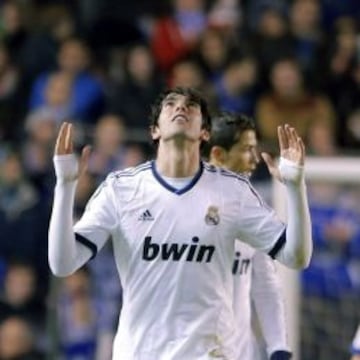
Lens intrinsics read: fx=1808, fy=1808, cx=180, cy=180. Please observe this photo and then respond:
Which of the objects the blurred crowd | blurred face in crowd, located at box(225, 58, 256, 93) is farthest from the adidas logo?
blurred face in crowd, located at box(225, 58, 256, 93)

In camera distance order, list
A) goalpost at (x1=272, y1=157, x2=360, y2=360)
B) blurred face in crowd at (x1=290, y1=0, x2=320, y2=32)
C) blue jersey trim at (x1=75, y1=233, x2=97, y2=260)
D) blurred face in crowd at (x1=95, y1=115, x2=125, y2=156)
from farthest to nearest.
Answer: blurred face in crowd at (x1=290, y1=0, x2=320, y2=32), blurred face in crowd at (x1=95, y1=115, x2=125, y2=156), goalpost at (x1=272, y1=157, x2=360, y2=360), blue jersey trim at (x1=75, y1=233, x2=97, y2=260)

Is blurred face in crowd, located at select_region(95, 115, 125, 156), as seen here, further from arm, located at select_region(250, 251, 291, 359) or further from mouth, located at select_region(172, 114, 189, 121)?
mouth, located at select_region(172, 114, 189, 121)

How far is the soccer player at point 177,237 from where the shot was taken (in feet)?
21.7

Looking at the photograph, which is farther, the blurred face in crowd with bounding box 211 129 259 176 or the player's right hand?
the blurred face in crowd with bounding box 211 129 259 176

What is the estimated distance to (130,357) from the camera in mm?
6703

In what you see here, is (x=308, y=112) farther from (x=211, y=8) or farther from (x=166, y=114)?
(x=166, y=114)

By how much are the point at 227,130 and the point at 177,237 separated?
0.90 metres

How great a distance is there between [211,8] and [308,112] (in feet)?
5.87

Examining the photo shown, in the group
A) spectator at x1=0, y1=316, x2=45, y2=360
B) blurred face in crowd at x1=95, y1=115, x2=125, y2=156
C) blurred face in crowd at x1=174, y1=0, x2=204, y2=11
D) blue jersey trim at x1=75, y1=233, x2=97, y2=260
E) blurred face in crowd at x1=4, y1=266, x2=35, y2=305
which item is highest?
blurred face in crowd at x1=174, y1=0, x2=204, y2=11

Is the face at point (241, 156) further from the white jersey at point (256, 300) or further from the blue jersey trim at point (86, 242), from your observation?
the blue jersey trim at point (86, 242)

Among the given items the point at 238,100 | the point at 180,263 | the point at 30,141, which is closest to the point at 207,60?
the point at 238,100

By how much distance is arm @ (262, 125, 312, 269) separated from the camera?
646 cm

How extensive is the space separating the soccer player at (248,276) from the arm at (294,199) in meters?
0.61

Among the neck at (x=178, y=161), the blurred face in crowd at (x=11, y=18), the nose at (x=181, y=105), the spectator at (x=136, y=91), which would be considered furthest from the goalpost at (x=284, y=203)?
the blurred face in crowd at (x=11, y=18)
